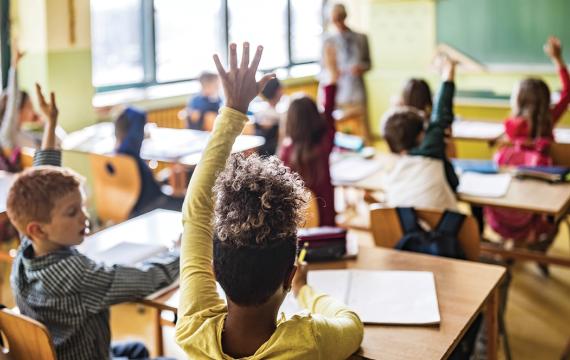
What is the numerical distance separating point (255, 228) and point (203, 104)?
399 centimetres

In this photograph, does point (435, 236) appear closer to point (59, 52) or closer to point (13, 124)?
point (13, 124)

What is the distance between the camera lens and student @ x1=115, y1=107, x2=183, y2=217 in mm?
3742

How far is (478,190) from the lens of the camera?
121 inches

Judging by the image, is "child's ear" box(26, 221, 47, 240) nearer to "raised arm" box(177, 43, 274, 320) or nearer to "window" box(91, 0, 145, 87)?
"raised arm" box(177, 43, 274, 320)

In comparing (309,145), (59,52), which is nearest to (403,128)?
(309,145)

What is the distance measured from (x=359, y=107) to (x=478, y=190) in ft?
13.7

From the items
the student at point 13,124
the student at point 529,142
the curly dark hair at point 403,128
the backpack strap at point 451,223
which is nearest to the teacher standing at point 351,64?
the student at point 529,142

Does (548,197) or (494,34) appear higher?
(494,34)

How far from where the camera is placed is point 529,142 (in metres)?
3.80

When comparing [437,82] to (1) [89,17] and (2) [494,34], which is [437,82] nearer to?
(2) [494,34]

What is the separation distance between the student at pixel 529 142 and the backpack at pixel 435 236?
4.32 feet

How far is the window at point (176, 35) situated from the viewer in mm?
5809

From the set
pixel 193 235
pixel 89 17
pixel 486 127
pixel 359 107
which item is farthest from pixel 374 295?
pixel 359 107

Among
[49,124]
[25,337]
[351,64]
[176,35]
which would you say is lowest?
[25,337]
